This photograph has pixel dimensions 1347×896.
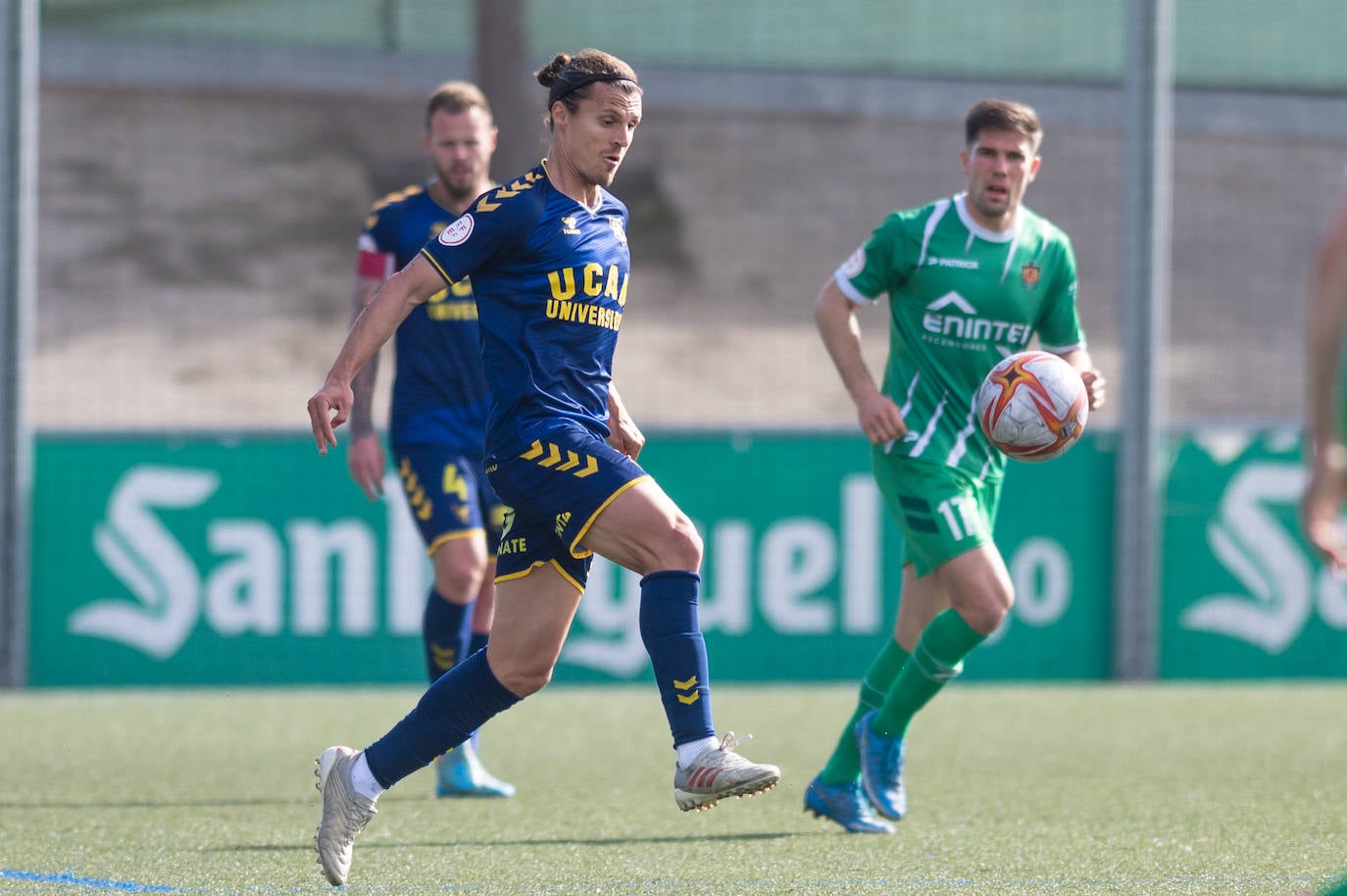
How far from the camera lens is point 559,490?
433 centimetres

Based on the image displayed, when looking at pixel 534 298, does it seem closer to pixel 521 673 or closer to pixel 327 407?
pixel 327 407

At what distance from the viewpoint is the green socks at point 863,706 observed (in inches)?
223

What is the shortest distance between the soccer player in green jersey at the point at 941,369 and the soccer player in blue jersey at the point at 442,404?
1301 mm

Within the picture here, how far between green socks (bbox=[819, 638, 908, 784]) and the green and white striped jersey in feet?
2.07

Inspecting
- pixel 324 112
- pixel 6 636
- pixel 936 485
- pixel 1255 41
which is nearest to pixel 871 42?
pixel 1255 41

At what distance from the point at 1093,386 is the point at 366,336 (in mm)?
2284

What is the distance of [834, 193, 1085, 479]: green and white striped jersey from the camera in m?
5.66

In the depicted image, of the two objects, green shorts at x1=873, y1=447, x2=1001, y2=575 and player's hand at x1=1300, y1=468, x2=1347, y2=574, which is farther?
green shorts at x1=873, y1=447, x2=1001, y2=575

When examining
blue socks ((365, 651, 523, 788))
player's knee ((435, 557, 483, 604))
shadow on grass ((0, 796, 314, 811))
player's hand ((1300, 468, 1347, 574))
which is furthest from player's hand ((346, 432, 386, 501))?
player's hand ((1300, 468, 1347, 574))

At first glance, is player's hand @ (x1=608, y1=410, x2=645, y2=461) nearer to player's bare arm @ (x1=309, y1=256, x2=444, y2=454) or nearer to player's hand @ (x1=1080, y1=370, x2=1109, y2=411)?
player's bare arm @ (x1=309, y1=256, x2=444, y2=454)

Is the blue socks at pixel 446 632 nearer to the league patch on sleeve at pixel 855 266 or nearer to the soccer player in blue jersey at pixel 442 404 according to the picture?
the soccer player in blue jersey at pixel 442 404

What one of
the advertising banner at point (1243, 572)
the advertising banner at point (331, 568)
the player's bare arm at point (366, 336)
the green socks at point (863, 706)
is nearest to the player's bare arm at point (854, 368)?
the green socks at point (863, 706)

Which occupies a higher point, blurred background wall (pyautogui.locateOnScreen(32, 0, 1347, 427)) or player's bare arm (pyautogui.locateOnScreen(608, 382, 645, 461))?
blurred background wall (pyautogui.locateOnScreen(32, 0, 1347, 427))

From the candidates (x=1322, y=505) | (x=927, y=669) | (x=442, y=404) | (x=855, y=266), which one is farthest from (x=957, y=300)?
(x=1322, y=505)
